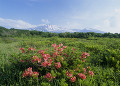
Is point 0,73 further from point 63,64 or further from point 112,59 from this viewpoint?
point 112,59

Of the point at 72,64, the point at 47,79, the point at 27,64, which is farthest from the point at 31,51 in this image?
the point at 72,64

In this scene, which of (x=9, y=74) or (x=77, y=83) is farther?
(x=9, y=74)

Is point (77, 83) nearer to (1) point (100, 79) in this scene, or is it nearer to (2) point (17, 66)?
(1) point (100, 79)

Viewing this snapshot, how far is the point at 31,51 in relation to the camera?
265 cm

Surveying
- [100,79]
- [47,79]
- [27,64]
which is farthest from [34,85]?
[100,79]

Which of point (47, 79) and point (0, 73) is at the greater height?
point (47, 79)

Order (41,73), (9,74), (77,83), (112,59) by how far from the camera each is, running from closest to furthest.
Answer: (77,83) → (41,73) → (9,74) → (112,59)

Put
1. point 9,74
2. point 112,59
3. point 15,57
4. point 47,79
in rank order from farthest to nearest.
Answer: point 112,59 < point 15,57 < point 9,74 < point 47,79

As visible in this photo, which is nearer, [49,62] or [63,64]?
[49,62]

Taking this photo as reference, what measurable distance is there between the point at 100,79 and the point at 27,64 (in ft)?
7.27

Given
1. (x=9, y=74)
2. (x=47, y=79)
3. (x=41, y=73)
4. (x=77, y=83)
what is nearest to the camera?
(x=47, y=79)

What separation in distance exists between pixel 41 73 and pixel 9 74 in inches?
40.8

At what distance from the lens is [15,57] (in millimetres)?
2578

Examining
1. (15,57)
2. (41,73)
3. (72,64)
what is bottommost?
(41,73)
